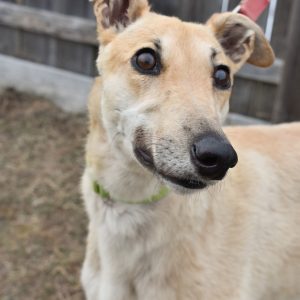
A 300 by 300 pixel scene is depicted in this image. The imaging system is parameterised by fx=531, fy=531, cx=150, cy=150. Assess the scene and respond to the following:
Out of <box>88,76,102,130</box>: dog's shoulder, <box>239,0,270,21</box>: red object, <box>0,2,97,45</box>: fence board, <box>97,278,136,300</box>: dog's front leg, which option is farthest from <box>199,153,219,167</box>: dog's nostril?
<box>0,2,97,45</box>: fence board

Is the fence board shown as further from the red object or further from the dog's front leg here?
the dog's front leg

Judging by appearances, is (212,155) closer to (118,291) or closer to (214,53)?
(214,53)

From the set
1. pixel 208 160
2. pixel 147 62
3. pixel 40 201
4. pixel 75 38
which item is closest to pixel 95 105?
pixel 147 62

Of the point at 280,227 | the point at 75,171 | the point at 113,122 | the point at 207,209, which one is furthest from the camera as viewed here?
the point at 75,171

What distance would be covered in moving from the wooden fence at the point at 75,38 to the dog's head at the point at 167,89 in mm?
2580

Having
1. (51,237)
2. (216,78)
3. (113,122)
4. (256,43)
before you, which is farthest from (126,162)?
(51,237)

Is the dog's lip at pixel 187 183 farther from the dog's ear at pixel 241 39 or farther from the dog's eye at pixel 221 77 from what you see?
the dog's ear at pixel 241 39

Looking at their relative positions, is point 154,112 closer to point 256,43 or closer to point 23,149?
point 256,43

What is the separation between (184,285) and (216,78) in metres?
0.96

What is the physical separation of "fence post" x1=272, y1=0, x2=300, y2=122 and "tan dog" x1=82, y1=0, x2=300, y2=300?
1.65 meters

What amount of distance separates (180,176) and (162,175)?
109mm

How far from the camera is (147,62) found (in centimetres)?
225

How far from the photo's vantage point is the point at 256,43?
2.71m

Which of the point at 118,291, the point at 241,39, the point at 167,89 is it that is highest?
the point at 241,39
